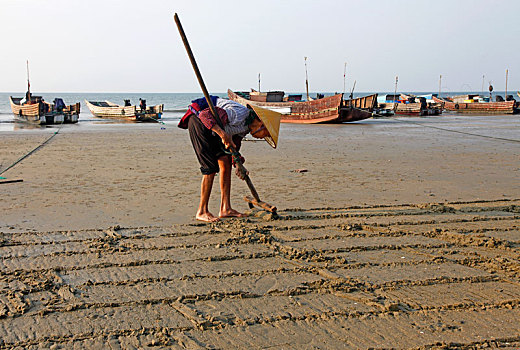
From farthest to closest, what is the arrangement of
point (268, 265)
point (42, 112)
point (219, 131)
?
1. point (42, 112)
2. point (219, 131)
3. point (268, 265)

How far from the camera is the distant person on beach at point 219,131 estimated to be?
4817mm

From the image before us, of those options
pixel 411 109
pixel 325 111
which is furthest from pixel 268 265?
pixel 411 109

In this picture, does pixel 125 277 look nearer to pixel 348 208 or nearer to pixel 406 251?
pixel 406 251

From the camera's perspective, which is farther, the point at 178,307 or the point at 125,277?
the point at 125,277

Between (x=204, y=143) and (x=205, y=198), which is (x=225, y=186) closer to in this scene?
(x=205, y=198)

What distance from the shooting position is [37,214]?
211 inches

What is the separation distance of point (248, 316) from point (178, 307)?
43 centimetres

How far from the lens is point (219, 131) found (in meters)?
4.70

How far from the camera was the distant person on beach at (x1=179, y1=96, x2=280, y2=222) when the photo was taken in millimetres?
4817

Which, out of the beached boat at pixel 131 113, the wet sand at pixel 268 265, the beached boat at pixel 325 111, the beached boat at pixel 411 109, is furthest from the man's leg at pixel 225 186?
the beached boat at pixel 411 109

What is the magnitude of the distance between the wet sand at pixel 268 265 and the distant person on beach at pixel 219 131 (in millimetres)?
454

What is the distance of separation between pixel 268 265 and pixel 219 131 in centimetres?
150

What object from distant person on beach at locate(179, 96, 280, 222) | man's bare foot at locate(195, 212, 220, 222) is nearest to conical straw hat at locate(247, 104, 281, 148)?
distant person on beach at locate(179, 96, 280, 222)

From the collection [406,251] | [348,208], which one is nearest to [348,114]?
[348,208]
